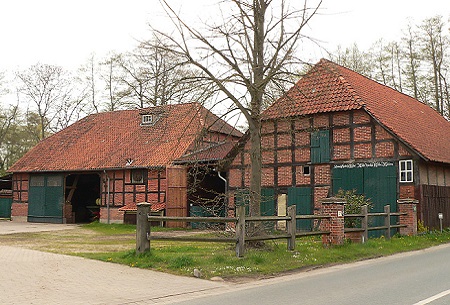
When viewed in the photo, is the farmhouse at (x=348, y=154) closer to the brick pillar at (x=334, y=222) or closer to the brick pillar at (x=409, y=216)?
the brick pillar at (x=409, y=216)

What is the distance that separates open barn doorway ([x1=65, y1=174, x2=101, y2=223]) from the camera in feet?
104

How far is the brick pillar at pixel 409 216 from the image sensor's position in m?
18.5

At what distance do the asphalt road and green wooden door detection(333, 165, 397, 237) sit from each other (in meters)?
7.32

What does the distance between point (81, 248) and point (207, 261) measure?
6098 mm

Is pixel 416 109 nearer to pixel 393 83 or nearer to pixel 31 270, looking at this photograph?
pixel 393 83

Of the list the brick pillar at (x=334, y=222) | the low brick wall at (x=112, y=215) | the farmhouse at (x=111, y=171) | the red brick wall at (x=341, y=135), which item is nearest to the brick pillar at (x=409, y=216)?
the red brick wall at (x=341, y=135)

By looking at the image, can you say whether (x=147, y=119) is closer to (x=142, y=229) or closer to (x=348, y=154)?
(x=348, y=154)

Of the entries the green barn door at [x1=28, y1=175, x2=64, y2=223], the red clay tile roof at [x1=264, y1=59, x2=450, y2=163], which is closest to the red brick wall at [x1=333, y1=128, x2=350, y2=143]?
the red clay tile roof at [x1=264, y1=59, x2=450, y2=163]

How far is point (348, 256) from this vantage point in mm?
13109

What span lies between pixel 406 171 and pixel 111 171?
1645cm

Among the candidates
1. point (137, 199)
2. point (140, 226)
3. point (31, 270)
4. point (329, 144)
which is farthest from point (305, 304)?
point (137, 199)

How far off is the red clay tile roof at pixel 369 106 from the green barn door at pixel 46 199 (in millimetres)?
16180

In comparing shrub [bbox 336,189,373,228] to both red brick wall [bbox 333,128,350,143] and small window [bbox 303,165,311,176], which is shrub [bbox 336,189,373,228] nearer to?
small window [bbox 303,165,311,176]

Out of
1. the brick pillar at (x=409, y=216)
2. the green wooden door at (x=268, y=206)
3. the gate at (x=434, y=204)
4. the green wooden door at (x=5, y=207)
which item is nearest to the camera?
the brick pillar at (x=409, y=216)
